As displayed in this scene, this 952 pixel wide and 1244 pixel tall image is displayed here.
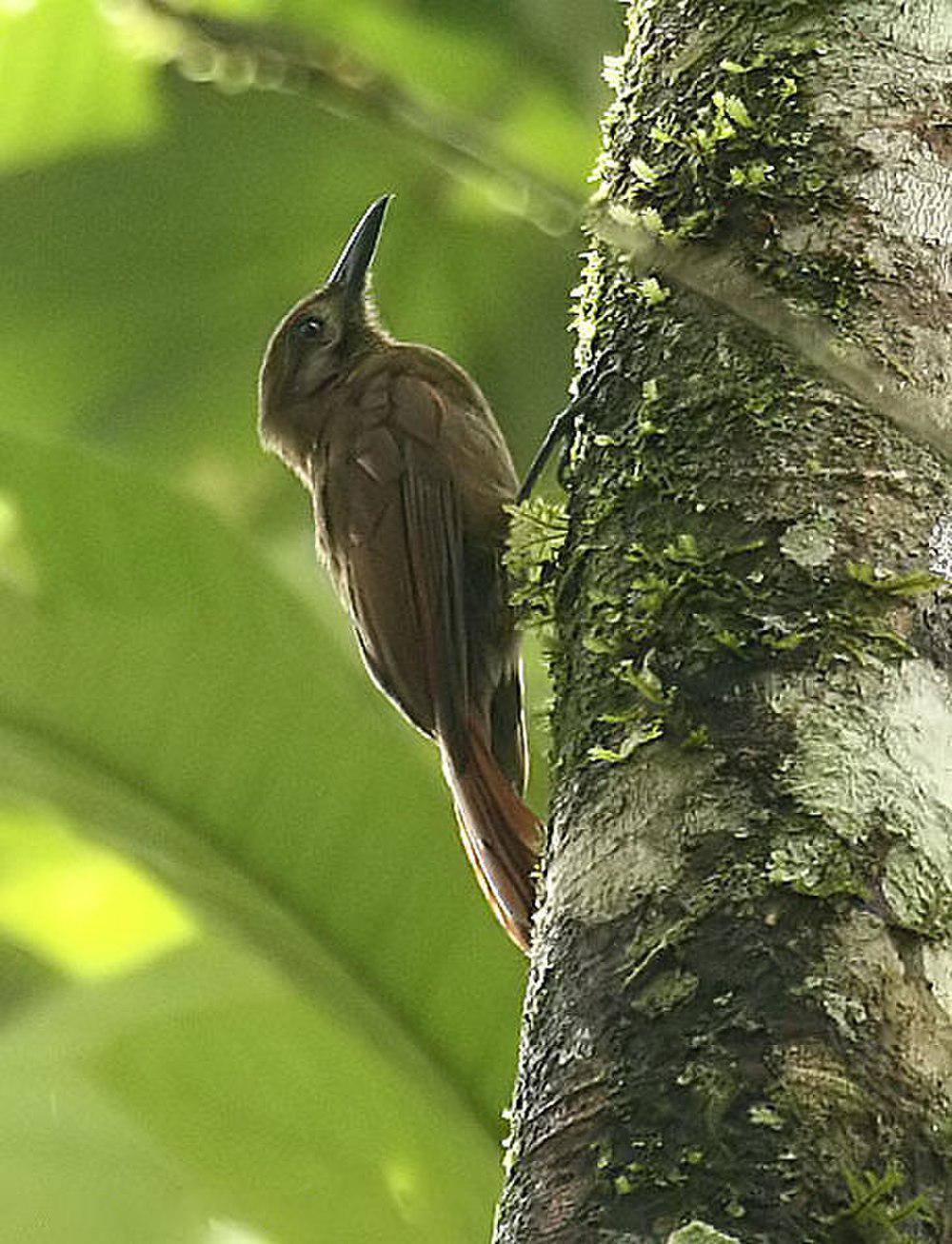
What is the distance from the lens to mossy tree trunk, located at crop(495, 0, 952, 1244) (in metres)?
1.06

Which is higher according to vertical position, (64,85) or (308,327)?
(64,85)

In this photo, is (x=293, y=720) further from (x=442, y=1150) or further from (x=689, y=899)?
(x=689, y=899)

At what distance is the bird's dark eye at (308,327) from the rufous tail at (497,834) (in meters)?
0.96

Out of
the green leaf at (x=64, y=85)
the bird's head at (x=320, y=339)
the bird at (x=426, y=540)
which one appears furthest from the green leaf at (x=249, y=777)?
the green leaf at (x=64, y=85)

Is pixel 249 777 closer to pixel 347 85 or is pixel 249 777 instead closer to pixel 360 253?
pixel 360 253

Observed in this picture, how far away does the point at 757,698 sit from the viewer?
121 cm

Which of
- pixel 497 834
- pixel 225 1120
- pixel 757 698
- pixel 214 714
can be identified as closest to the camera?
pixel 757 698

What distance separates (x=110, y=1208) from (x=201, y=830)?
69 cm

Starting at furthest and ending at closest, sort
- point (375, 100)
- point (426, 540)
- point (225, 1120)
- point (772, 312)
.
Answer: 1. point (426, 540)
2. point (225, 1120)
3. point (772, 312)
4. point (375, 100)

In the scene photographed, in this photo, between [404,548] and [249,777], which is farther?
[404,548]

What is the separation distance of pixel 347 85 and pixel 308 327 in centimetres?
239

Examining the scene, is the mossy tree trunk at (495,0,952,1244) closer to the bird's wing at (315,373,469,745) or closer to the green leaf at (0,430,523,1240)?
the green leaf at (0,430,523,1240)

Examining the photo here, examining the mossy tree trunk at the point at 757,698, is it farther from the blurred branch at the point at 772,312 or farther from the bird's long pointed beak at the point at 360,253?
the bird's long pointed beak at the point at 360,253

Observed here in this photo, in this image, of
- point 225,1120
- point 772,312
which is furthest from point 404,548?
point 772,312
